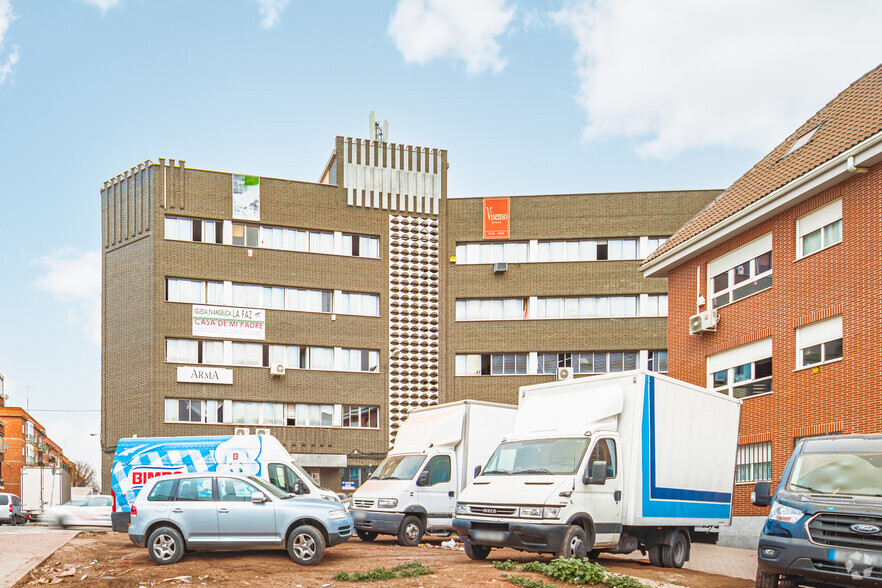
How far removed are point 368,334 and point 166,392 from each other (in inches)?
358

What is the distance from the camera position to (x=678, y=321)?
87.4 feet

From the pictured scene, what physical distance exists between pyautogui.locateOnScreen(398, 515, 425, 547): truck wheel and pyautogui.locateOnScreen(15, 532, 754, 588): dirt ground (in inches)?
64.3

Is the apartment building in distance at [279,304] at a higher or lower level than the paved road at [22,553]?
higher

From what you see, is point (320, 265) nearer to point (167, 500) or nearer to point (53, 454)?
point (167, 500)

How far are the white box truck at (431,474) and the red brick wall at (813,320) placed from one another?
6.14 metres

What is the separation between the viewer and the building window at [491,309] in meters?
43.9

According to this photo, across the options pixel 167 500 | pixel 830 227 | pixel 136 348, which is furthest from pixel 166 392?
pixel 830 227

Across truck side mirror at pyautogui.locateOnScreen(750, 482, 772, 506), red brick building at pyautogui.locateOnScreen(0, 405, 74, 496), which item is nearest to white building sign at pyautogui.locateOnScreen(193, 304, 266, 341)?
truck side mirror at pyautogui.locateOnScreen(750, 482, 772, 506)

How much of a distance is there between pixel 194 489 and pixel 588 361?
30.1m

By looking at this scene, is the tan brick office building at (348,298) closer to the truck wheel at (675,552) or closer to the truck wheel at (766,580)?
the truck wheel at (675,552)

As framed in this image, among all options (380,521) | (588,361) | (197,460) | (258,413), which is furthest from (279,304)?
(380,521)

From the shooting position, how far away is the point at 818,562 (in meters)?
10.4

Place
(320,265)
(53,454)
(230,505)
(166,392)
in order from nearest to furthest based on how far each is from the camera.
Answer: (230,505) → (166,392) → (320,265) → (53,454)

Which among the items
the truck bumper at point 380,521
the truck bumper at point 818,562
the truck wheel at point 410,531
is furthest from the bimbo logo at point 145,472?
the truck bumper at point 818,562
